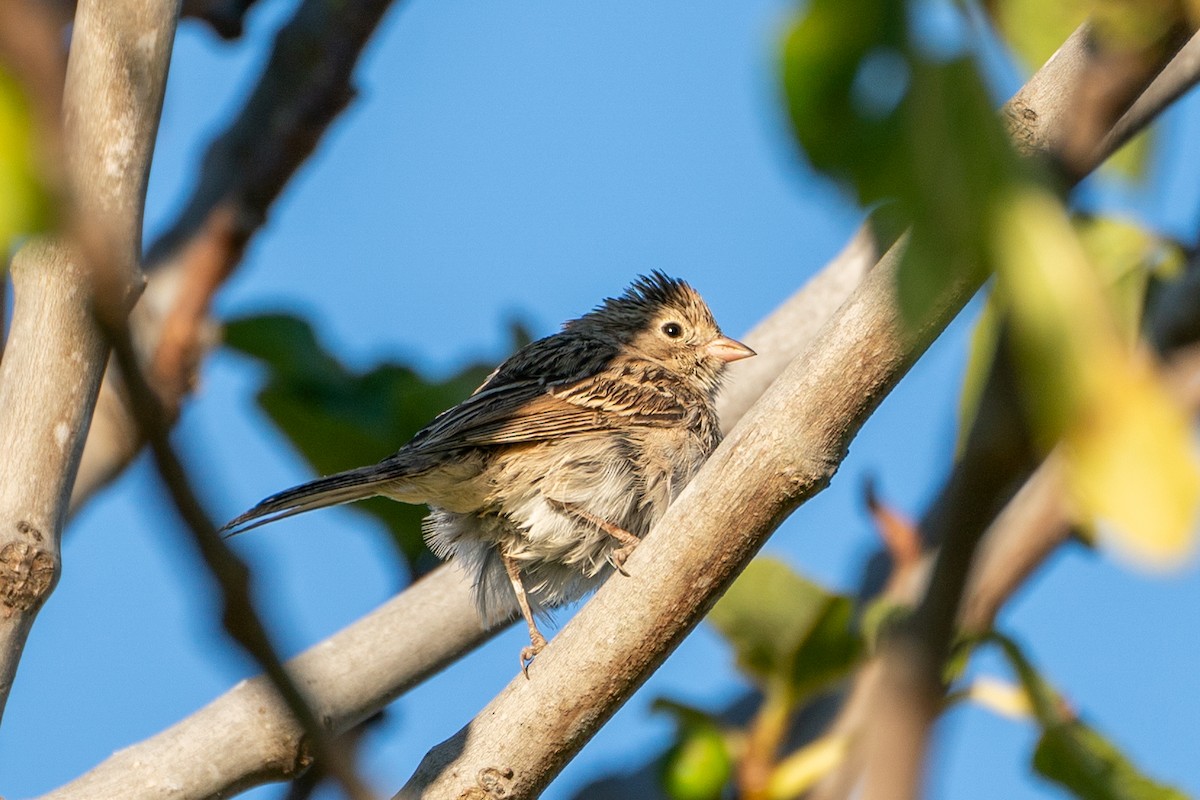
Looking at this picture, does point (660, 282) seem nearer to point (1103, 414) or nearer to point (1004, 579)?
point (1004, 579)

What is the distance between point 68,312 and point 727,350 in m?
3.20

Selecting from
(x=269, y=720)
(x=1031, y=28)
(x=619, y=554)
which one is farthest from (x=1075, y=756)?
(x=619, y=554)

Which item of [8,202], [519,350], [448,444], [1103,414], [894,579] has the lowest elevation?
[1103,414]

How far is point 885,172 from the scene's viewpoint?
828 mm

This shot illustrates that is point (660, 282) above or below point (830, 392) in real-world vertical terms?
above

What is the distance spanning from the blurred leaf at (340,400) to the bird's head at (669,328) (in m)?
1.09

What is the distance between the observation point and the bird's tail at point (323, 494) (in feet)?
13.8

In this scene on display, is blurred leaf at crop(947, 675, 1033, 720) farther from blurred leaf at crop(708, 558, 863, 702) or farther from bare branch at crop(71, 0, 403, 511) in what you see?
bare branch at crop(71, 0, 403, 511)

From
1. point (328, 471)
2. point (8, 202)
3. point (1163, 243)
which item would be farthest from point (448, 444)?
point (8, 202)

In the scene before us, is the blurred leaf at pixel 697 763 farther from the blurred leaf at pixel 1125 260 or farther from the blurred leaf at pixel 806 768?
the blurred leaf at pixel 1125 260

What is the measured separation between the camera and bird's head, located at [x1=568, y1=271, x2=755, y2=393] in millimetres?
5758

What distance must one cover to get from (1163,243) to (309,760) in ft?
9.13

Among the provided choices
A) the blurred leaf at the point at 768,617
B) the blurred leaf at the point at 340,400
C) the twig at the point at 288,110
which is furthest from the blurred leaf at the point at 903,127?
the twig at the point at 288,110

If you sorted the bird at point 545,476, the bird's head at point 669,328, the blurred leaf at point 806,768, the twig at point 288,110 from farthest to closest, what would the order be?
the bird's head at point 669,328, the twig at point 288,110, the bird at point 545,476, the blurred leaf at point 806,768
